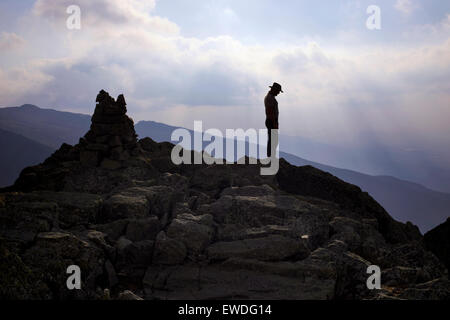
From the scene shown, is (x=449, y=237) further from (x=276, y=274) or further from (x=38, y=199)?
(x=38, y=199)

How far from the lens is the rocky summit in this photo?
10508 mm

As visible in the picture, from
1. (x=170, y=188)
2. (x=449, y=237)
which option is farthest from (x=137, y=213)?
(x=449, y=237)

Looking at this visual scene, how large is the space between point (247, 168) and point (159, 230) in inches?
289

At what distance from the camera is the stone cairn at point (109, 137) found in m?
18.7

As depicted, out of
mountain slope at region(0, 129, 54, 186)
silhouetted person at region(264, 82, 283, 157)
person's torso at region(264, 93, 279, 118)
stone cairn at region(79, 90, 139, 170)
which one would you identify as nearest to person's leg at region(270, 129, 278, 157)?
silhouetted person at region(264, 82, 283, 157)

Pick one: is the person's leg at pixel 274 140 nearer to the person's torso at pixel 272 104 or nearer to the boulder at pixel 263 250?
the person's torso at pixel 272 104

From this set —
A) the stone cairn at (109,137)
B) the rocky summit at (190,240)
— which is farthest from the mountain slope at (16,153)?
the rocky summit at (190,240)

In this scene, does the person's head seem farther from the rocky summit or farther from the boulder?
the boulder

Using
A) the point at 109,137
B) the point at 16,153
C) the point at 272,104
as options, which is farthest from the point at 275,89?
the point at 16,153

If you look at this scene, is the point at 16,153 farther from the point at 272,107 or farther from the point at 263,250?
the point at 263,250

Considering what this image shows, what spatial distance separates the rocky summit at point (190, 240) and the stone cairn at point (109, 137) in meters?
0.13

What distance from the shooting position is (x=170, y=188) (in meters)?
16.2

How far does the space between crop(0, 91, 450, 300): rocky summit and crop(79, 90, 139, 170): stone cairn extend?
0.13 metres

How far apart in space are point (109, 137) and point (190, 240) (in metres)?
9.54
